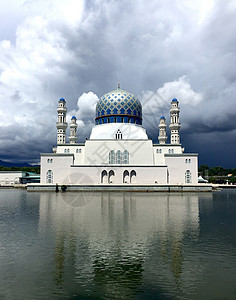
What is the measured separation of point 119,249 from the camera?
35.1ft

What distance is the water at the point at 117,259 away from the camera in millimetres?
7348

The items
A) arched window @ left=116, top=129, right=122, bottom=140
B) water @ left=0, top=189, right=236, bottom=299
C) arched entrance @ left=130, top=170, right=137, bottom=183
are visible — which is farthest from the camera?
arched window @ left=116, top=129, right=122, bottom=140

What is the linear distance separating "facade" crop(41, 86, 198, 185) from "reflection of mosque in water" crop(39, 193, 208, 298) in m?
26.1

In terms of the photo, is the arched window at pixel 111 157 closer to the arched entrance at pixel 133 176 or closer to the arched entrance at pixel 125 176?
the arched entrance at pixel 125 176

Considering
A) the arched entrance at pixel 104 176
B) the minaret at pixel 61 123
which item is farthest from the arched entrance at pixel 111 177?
the minaret at pixel 61 123

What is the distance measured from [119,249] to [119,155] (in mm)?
36331

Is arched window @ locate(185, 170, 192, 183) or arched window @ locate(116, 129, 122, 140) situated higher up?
arched window @ locate(116, 129, 122, 140)

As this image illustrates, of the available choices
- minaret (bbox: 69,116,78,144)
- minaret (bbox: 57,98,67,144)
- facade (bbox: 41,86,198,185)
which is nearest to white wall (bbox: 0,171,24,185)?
minaret (bbox: 69,116,78,144)

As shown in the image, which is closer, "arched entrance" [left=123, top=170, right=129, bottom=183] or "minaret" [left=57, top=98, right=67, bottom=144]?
"arched entrance" [left=123, top=170, right=129, bottom=183]

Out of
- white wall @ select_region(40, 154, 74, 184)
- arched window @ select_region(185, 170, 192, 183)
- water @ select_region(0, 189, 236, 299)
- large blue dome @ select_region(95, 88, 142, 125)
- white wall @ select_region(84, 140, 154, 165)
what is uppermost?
large blue dome @ select_region(95, 88, 142, 125)

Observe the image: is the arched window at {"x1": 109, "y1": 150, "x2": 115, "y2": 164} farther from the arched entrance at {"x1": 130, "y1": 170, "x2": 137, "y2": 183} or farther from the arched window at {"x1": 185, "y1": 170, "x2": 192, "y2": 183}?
the arched window at {"x1": 185, "y1": 170, "x2": 192, "y2": 183}

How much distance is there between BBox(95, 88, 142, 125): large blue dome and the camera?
2062 inches

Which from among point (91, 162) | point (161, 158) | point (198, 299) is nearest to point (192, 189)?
point (161, 158)

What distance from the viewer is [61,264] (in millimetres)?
9172
